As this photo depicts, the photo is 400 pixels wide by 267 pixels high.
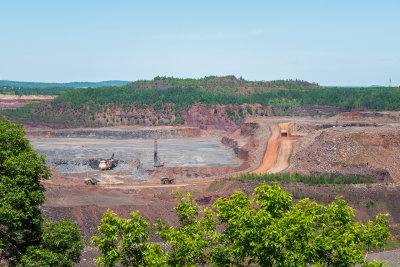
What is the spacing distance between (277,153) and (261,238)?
1904 inches

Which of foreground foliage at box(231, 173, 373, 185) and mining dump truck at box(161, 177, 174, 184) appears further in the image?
mining dump truck at box(161, 177, 174, 184)

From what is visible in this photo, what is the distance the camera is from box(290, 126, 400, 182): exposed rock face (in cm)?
5331

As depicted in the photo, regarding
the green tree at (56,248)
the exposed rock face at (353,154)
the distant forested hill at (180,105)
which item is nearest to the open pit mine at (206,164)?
the exposed rock face at (353,154)

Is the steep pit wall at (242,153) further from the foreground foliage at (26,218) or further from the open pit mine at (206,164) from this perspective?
the foreground foliage at (26,218)

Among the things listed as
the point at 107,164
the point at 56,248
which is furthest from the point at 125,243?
the point at 107,164

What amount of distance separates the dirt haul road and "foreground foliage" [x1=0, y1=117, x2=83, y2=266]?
3886 cm

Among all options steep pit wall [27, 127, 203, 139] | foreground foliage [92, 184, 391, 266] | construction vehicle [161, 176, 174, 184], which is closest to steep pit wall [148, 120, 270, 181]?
construction vehicle [161, 176, 174, 184]

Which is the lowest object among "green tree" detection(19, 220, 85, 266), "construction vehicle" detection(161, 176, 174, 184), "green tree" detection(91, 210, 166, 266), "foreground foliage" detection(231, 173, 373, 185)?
"construction vehicle" detection(161, 176, 174, 184)

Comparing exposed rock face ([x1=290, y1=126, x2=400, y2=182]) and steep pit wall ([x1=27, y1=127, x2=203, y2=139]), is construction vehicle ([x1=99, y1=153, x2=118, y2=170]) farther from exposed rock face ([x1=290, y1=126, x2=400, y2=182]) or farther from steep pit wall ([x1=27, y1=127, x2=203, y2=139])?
steep pit wall ([x1=27, y1=127, x2=203, y2=139])

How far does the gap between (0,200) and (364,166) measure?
44.1m

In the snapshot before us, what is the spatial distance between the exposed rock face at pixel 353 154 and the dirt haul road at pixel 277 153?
1.48 metres

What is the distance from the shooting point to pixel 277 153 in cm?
6281

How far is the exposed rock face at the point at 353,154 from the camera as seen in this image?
2099 inches

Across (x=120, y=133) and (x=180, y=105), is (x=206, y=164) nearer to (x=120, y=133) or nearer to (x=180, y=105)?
(x=120, y=133)
